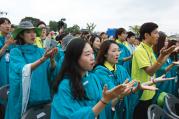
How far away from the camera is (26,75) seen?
3.78 m

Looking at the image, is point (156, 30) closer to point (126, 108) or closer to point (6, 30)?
point (126, 108)

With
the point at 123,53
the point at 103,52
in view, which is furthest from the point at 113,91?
the point at 123,53

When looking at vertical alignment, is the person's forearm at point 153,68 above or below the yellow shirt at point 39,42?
below

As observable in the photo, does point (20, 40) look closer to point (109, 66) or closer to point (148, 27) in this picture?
point (109, 66)

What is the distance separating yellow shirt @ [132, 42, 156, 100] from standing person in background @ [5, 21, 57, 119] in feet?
3.43

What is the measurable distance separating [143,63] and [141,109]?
58cm

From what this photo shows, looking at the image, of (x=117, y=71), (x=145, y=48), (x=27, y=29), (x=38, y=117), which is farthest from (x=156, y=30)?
(x=38, y=117)

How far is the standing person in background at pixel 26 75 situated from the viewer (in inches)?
149

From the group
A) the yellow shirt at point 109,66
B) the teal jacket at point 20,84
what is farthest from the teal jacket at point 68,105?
the teal jacket at point 20,84

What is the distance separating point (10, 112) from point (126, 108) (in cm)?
139

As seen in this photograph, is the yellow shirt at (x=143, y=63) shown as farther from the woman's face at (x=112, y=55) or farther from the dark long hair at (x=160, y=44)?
the dark long hair at (x=160, y=44)

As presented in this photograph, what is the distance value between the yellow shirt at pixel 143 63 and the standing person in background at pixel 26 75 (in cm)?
104

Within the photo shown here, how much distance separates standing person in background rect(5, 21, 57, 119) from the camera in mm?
3789

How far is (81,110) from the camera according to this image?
249 centimetres
